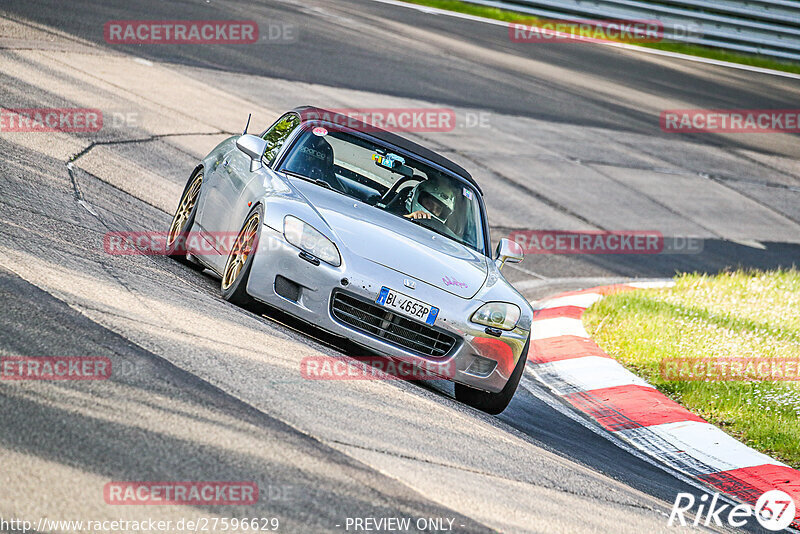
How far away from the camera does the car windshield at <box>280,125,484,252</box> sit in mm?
7422

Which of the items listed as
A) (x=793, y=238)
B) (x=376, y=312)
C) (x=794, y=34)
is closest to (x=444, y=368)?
(x=376, y=312)

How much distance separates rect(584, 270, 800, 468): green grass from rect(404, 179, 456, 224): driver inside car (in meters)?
2.33

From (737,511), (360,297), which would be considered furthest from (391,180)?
(737,511)

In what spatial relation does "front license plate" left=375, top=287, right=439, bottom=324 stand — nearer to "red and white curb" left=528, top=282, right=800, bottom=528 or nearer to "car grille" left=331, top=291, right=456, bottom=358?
"car grille" left=331, top=291, right=456, bottom=358

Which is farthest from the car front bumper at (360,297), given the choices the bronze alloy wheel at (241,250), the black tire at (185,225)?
the black tire at (185,225)

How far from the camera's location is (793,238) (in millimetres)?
15992

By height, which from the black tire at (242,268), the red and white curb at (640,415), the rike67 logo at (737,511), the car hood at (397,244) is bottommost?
the red and white curb at (640,415)

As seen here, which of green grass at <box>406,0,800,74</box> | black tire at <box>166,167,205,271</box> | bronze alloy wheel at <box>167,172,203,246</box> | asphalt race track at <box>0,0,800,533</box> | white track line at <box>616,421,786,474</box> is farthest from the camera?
green grass at <box>406,0,800,74</box>

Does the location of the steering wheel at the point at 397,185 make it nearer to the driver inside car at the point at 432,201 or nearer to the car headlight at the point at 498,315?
the driver inside car at the point at 432,201

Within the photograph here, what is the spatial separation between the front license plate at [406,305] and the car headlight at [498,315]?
0.31 metres

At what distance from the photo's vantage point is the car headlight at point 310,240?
6.25 m

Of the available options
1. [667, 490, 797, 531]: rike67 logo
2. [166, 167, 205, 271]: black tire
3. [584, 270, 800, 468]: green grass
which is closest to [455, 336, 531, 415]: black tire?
[667, 490, 797, 531]: rike67 logo

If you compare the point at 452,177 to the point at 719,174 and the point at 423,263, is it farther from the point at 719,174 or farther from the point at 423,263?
the point at 719,174

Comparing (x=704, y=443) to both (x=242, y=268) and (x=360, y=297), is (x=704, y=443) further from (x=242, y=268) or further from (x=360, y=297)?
(x=242, y=268)
